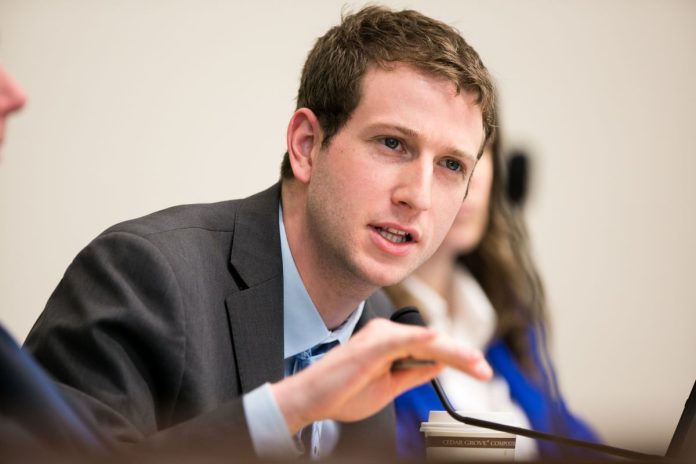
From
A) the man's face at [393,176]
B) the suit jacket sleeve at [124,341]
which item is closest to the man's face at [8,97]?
the suit jacket sleeve at [124,341]

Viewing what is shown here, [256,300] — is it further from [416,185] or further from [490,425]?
[490,425]

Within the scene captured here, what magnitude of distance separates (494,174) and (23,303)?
1.65 m

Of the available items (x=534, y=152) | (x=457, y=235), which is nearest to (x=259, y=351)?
(x=457, y=235)

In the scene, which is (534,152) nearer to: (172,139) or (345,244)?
(172,139)

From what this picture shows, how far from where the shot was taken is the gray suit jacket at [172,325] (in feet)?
3.89

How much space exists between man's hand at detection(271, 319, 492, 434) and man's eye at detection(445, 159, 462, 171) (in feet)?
1.84

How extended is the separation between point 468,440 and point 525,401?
4.72 feet

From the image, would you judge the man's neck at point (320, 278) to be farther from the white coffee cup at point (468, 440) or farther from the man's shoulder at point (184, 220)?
the white coffee cup at point (468, 440)

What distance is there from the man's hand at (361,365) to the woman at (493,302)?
1653 millimetres

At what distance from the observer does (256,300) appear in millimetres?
1472

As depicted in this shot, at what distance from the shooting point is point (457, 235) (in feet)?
10.0

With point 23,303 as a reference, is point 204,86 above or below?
above

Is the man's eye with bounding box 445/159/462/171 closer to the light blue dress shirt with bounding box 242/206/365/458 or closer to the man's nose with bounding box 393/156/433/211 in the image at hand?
the man's nose with bounding box 393/156/433/211

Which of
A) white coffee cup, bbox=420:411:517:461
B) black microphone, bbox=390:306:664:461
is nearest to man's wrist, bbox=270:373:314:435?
black microphone, bbox=390:306:664:461
